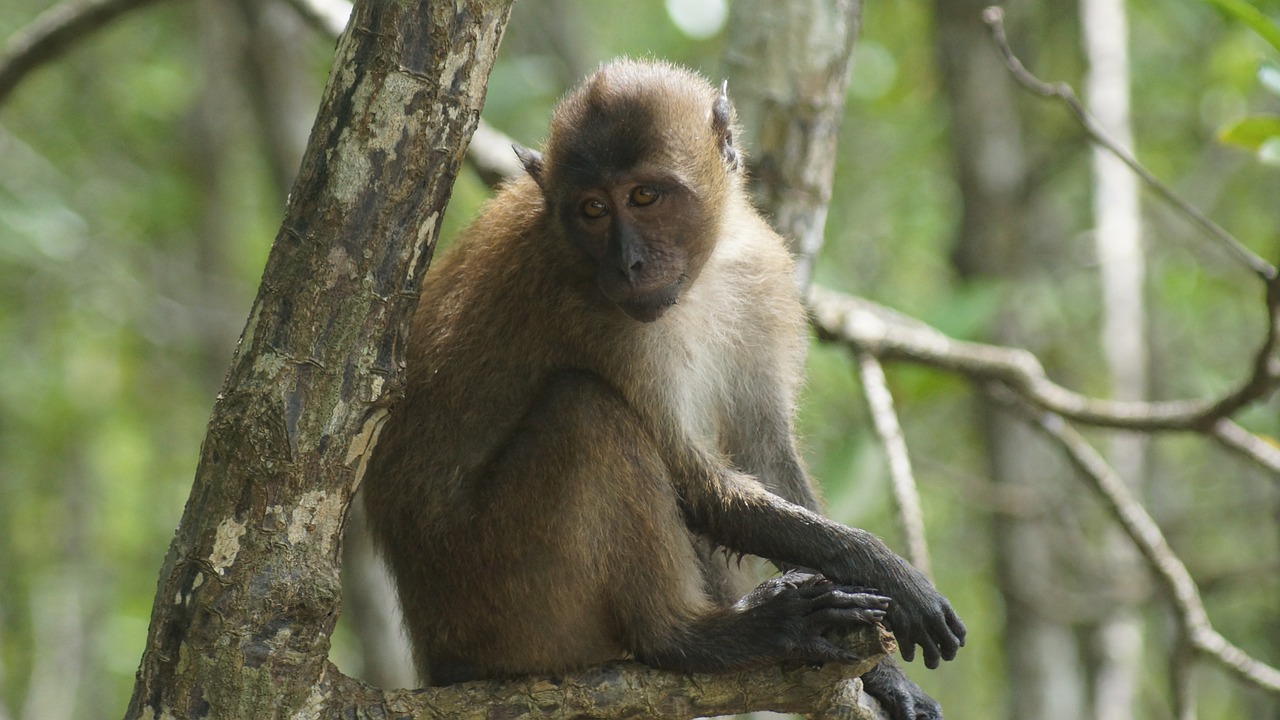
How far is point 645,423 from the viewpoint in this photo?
5297 millimetres

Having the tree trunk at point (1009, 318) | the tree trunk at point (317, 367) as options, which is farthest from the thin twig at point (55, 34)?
the tree trunk at point (1009, 318)

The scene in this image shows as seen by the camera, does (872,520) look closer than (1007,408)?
No

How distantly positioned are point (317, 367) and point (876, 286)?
12492mm

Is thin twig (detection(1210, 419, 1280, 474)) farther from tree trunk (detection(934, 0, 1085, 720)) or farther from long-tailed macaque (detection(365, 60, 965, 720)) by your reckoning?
tree trunk (detection(934, 0, 1085, 720))

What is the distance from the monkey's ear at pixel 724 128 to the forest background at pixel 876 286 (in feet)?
8.63

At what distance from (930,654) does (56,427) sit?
12724 mm

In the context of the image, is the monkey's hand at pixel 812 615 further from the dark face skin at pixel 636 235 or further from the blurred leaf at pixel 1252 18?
the blurred leaf at pixel 1252 18

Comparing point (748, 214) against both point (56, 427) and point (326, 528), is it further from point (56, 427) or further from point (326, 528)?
point (56, 427)

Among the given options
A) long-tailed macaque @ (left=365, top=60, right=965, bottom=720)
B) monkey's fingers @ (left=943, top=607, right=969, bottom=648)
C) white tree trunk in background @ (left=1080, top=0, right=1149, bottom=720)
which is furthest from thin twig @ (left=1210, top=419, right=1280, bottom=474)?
monkey's fingers @ (left=943, top=607, right=969, bottom=648)

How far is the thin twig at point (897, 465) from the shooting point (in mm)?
6445

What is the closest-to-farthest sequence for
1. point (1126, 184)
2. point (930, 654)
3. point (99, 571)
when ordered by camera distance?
1. point (930, 654)
2. point (1126, 184)
3. point (99, 571)

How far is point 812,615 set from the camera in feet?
15.3

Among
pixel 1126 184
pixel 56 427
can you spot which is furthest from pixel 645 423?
pixel 56 427

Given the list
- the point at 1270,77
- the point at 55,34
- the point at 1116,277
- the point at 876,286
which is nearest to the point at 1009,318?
the point at 1116,277
